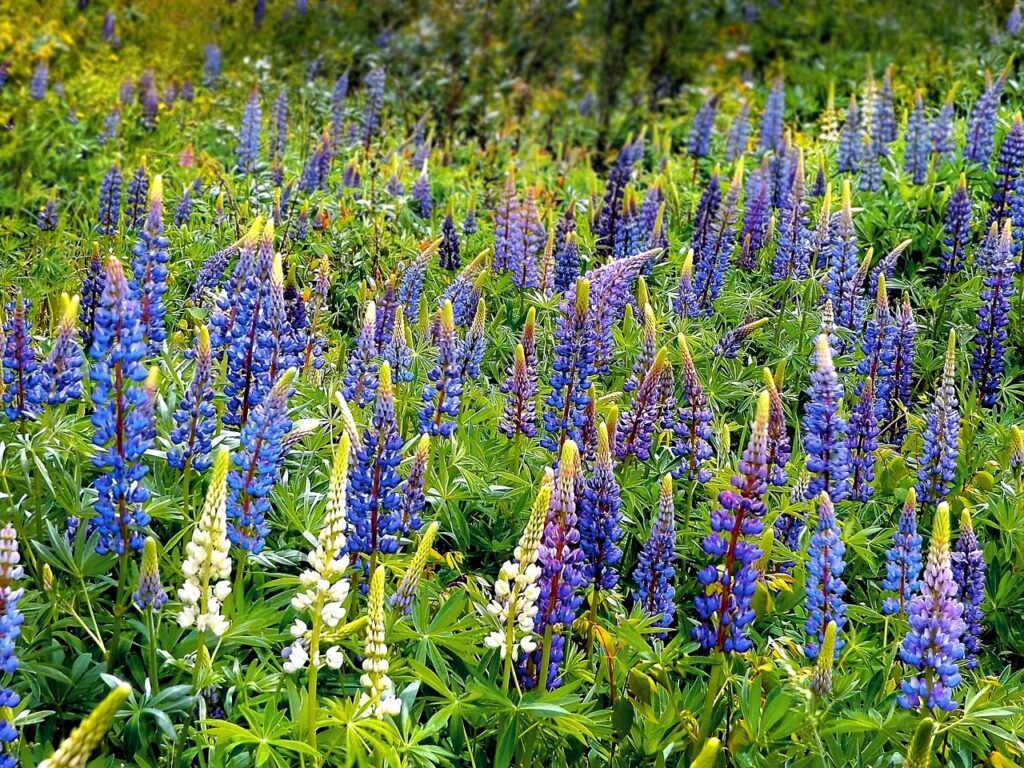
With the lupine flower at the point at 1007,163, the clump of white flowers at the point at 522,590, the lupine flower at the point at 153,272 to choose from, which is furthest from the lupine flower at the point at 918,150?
the clump of white flowers at the point at 522,590

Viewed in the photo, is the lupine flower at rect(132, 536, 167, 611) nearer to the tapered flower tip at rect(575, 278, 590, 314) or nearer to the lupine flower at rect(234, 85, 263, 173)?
the tapered flower tip at rect(575, 278, 590, 314)

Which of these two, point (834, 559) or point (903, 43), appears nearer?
point (834, 559)

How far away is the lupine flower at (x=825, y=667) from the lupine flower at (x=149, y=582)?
1.49m

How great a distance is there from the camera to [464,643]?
269 centimetres

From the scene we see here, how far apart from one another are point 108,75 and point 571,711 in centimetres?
877

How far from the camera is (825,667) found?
2.42 metres

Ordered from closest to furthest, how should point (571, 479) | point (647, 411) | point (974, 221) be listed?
point (571, 479), point (647, 411), point (974, 221)

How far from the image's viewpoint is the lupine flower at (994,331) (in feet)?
14.5

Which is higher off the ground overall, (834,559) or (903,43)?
(903,43)

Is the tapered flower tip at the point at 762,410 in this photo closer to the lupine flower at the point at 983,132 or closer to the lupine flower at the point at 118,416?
the lupine flower at the point at 118,416

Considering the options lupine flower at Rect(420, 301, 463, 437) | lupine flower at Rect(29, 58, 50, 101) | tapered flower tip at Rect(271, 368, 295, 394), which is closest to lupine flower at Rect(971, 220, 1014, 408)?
lupine flower at Rect(420, 301, 463, 437)

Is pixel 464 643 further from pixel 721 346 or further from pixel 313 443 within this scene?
pixel 721 346

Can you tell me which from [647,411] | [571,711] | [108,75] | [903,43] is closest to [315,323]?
[647,411]

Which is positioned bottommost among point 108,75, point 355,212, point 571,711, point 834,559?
point 571,711
